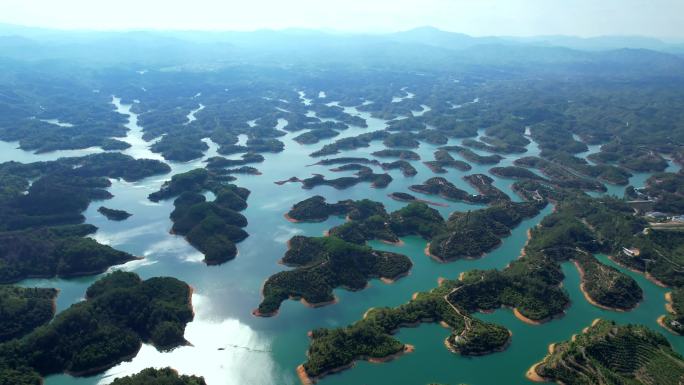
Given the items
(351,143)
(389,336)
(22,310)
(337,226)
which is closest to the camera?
(389,336)

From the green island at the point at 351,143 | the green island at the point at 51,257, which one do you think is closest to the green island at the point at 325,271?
the green island at the point at 51,257

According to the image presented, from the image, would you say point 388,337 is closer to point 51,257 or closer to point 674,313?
point 674,313

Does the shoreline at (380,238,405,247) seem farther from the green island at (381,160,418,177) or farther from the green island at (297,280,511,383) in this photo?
the green island at (381,160,418,177)

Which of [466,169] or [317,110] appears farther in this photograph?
[317,110]

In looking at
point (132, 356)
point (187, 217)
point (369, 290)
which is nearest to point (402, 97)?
point (187, 217)

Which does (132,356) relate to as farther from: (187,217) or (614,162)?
(614,162)

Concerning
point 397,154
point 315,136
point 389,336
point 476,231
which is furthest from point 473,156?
point 389,336
